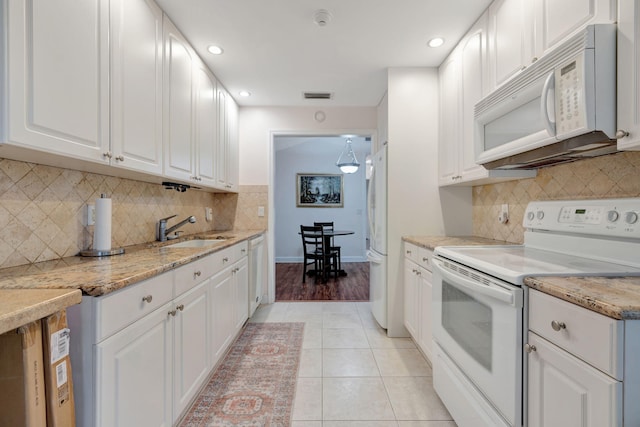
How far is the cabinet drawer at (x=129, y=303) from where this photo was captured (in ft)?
3.10

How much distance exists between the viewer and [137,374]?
1.12 metres

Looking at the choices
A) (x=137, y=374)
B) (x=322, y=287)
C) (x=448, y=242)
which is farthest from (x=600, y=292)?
(x=322, y=287)

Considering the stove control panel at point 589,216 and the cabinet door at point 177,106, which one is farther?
the cabinet door at point 177,106

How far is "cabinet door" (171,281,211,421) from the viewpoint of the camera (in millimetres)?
1430

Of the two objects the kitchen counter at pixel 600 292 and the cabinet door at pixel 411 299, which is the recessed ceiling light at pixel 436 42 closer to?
the cabinet door at pixel 411 299

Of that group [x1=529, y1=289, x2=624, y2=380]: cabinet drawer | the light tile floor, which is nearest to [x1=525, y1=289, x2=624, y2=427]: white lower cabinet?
[x1=529, y1=289, x2=624, y2=380]: cabinet drawer

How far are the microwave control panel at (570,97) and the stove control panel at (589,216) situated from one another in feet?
1.30

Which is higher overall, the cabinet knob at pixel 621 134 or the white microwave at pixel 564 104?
the white microwave at pixel 564 104

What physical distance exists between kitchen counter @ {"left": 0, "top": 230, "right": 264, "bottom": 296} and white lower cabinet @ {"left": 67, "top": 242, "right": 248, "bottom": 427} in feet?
0.13

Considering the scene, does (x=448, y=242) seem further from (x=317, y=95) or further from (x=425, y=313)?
(x=317, y=95)

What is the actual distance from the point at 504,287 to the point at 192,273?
1451 millimetres

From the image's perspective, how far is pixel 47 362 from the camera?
2.53 ft

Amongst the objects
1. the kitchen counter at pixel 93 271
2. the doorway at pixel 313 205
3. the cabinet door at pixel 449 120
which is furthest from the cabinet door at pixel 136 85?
the doorway at pixel 313 205

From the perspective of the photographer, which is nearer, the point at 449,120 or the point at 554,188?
the point at 554,188
